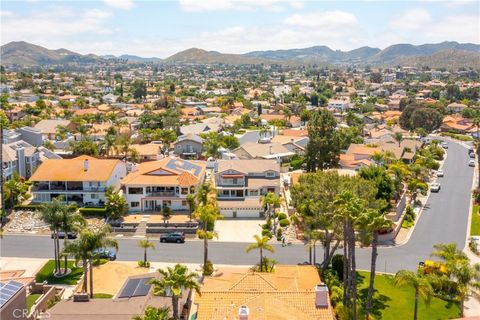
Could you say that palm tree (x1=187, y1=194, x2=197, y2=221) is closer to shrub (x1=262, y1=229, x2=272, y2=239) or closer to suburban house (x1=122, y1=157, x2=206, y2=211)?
suburban house (x1=122, y1=157, x2=206, y2=211)

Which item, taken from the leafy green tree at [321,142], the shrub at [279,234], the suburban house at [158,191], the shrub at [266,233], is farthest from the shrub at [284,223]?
the leafy green tree at [321,142]

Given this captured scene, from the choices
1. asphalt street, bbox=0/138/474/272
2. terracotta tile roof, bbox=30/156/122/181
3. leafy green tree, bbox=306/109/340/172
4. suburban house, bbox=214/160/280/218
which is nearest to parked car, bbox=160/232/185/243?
asphalt street, bbox=0/138/474/272

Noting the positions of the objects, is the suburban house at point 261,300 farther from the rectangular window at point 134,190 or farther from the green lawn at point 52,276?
the rectangular window at point 134,190

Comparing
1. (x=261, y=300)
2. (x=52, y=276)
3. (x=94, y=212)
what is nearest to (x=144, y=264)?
(x=52, y=276)

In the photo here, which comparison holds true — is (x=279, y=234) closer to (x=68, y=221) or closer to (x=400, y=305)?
(x=400, y=305)

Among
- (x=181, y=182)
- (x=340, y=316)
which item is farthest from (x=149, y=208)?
(x=340, y=316)

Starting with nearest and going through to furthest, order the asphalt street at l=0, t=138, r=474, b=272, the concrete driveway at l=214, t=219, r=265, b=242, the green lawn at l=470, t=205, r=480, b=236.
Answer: the asphalt street at l=0, t=138, r=474, b=272 → the concrete driveway at l=214, t=219, r=265, b=242 → the green lawn at l=470, t=205, r=480, b=236
